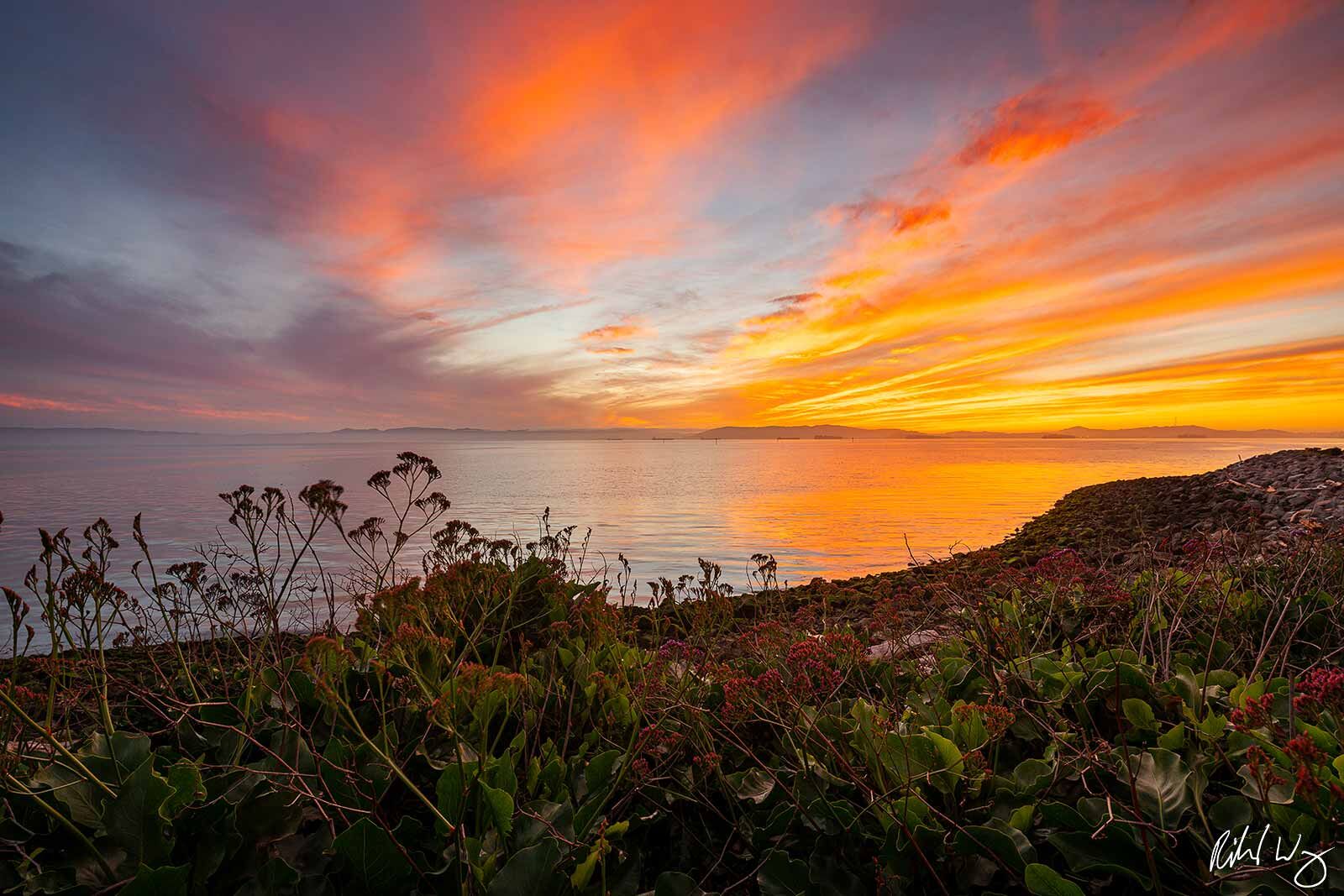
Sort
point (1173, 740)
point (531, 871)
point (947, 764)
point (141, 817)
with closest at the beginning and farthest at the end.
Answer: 1. point (531, 871)
2. point (141, 817)
3. point (947, 764)
4. point (1173, 740)

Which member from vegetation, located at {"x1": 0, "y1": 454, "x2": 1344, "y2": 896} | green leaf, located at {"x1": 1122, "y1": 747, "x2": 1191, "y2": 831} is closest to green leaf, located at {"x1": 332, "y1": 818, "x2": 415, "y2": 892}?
vegetation, located at {"x1": 0, "y1": 454, "x2": 1344, "y2": 896}

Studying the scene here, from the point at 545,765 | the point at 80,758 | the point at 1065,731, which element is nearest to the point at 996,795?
the point at 1065,731

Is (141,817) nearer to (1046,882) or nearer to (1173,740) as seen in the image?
(1046,882)

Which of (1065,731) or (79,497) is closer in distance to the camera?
(1065,731)

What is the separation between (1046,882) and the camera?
1380 mm

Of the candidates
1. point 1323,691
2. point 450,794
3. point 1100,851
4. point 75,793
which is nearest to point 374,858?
point 450,794

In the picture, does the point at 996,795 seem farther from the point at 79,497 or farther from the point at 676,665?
the point at 79,497

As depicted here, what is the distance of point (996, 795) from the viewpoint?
1.79m

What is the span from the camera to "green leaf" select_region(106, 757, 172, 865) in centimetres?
152

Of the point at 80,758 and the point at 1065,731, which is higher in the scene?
the point at 80,758

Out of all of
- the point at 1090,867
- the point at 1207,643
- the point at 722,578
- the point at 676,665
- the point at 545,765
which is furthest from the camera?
the point at 722,578

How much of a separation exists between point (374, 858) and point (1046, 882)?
1607mm

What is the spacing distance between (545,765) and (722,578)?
7.86 m

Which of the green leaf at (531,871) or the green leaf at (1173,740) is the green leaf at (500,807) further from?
the green leaf at (1173,740)
